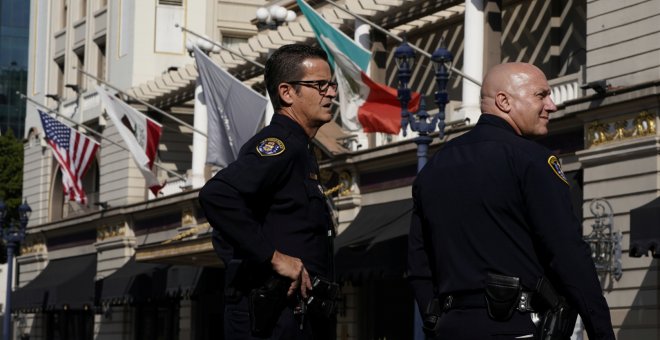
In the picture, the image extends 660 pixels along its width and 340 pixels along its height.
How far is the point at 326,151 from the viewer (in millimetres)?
31953

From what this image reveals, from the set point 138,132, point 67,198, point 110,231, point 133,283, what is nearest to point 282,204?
point 138,132

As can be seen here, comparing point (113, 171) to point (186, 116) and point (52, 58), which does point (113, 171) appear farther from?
point (52, 58)

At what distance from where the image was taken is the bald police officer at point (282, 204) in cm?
716

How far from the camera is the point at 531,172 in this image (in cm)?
667

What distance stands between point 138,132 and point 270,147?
3159cm

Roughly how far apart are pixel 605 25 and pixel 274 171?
58.0ft

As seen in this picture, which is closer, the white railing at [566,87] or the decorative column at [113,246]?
the white railing at [566,87]

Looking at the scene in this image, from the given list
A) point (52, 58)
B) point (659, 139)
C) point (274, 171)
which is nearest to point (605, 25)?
point (659, 139)

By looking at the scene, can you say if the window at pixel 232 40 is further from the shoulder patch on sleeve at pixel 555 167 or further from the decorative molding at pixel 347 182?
the shoulder patch on sleeve at pixel 555 167

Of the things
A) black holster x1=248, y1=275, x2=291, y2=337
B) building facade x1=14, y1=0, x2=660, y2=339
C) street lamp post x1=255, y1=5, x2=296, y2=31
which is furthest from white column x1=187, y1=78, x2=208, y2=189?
black holster x1=248, y1=275, x2=291, y2=337

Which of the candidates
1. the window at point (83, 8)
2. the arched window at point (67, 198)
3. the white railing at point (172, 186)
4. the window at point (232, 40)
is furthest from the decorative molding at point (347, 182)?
the window at point (83, 8)

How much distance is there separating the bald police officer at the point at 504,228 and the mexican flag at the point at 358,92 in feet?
61.6

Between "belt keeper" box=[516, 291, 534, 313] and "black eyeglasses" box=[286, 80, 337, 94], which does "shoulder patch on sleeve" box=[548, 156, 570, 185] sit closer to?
"belt keeper" box=[516, 291, 534, 313]

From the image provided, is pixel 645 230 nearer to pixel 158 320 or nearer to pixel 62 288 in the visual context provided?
pixel 158 320
